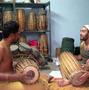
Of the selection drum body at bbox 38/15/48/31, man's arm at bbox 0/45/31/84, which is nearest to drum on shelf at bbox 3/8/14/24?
drum body at bbox 38/15/48/31

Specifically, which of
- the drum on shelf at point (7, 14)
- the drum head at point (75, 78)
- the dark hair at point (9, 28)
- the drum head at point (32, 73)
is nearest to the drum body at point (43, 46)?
the drum on shelf at point (7, 14)

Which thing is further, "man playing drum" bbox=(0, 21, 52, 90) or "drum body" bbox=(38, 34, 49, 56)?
"drum body" bbox=(38, 34, 49, 56)

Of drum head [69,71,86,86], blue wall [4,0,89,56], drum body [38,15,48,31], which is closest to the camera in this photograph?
drum head [69,71,86,86]

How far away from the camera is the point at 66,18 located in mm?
5379

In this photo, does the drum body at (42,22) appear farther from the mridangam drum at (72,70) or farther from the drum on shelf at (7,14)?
the mridangam drum at (72,70)

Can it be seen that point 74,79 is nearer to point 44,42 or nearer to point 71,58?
point 71,58

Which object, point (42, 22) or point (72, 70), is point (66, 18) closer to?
point (42, 22)

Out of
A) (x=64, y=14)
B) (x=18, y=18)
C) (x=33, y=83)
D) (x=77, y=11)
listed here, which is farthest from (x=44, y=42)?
(x=33, y=83)

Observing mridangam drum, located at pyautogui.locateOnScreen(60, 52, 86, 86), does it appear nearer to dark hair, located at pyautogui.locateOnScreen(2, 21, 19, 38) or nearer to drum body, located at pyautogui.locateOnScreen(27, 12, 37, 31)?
dark hair, located at pyautogui.locateOnScreen(2, 21, 19, 38)

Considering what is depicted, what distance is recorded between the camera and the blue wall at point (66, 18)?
5270 mm

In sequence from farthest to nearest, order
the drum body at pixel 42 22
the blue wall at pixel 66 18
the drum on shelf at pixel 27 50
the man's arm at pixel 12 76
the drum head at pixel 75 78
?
the blue wall at pixel 66 18
the drum body at pixel 42 22
the drum on shelf at pixel 27 50
the drum head at pixel 75 78
the man's arm at pixel 12 76

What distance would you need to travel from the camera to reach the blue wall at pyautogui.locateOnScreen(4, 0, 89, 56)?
5270 millimetres

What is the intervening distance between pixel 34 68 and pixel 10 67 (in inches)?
12.8

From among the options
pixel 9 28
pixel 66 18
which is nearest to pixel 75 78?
pixel 9 28
